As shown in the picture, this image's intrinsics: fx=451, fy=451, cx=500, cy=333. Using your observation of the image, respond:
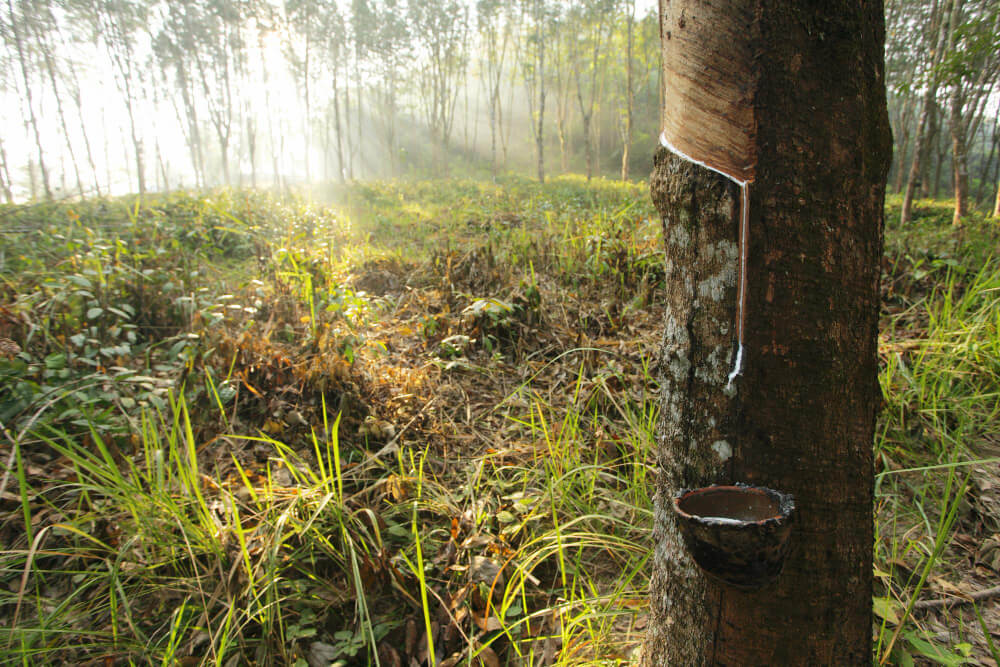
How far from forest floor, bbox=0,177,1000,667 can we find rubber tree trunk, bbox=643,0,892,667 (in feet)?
1.48

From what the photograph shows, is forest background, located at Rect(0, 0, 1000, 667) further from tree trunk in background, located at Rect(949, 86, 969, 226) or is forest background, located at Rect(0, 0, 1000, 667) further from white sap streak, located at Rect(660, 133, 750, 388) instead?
tree trunk in background, located at Rect(949, 86, 969, 226)

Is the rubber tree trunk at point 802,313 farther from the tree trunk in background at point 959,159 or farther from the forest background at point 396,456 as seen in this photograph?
the tree trunk in background at point 959,159

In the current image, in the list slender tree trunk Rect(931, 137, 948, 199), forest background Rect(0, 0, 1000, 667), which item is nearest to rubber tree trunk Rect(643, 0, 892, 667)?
forest background Rect(0, 0, 1000, 667)

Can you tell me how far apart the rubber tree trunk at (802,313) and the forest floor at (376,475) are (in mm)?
452

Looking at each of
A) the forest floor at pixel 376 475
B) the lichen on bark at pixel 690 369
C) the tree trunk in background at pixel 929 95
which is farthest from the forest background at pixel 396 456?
the tree trunk in background at pixel 929 95

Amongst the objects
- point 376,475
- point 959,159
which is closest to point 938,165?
point 959,159

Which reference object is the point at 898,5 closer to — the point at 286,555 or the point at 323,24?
the point at 286,555

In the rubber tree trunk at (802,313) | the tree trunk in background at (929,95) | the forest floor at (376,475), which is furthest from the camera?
the tree trunk in background at (929,95)

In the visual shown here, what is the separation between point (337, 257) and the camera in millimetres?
4871

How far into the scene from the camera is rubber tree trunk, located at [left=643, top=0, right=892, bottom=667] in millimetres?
702

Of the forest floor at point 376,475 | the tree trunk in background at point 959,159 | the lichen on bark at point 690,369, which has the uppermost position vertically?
the tree trunk in background at point 959,159

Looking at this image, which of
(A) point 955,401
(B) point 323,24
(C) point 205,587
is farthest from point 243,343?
(B) point 323,24

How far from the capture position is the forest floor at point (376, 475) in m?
1.26

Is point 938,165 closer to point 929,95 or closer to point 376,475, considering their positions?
point 929,95
